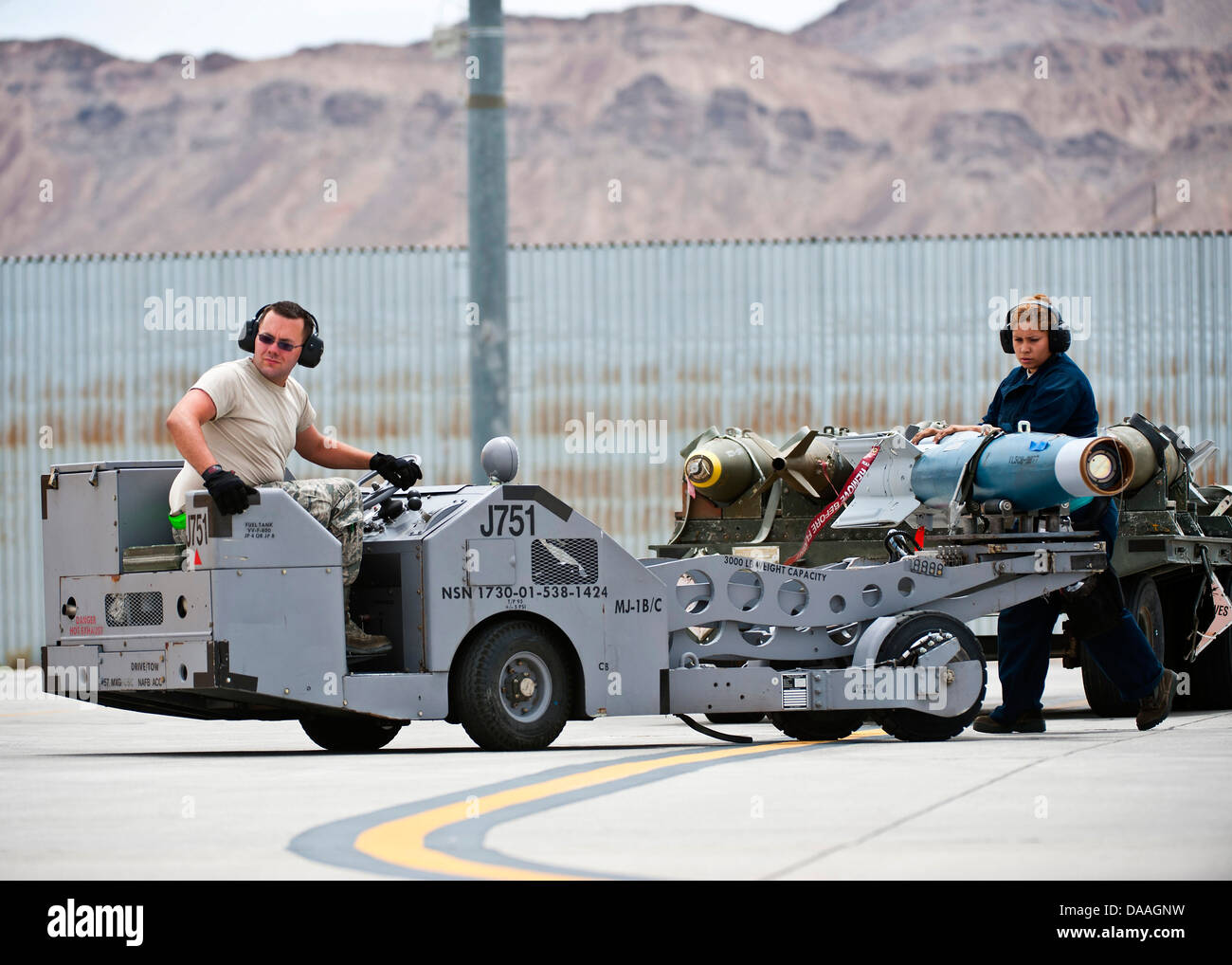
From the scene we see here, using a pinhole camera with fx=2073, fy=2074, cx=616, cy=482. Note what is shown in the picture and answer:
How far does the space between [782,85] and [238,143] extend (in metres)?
34.0

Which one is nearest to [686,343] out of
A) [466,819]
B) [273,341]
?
[273,341]

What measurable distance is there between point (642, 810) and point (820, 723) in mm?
4622

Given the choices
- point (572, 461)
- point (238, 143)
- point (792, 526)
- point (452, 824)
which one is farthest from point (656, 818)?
point (238, 143)

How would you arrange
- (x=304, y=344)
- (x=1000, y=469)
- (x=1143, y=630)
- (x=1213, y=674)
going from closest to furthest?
1. (x=304, y=344)
2. (x=1000, y=469)
3. (x=1143, y=630)
4. (x=1213, y=674)

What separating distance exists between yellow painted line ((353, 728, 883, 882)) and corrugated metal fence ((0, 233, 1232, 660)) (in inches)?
694

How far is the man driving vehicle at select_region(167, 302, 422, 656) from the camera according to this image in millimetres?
10648

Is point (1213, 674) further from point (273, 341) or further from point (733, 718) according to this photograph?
point (273, 341)

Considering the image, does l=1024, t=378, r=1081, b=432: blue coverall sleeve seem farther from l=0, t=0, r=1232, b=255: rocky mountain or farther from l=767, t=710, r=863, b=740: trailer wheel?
l=0, t=0, r=1232, b=255: rocky mountain

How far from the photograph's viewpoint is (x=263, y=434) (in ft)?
36.3

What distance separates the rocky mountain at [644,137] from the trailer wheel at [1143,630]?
98.6 m

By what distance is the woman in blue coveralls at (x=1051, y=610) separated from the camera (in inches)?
492

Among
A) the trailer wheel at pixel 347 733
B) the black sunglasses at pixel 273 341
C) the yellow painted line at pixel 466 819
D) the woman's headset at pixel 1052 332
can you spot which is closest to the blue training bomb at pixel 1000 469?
the woman's headset at pixel 1052 332

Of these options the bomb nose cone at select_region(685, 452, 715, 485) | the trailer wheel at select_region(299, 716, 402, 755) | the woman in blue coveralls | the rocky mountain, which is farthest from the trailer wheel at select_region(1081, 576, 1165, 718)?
the rocky mountain

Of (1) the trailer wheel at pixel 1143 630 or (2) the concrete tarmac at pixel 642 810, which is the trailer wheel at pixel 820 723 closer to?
(2) the concrete tarmac at pixel 642 810
